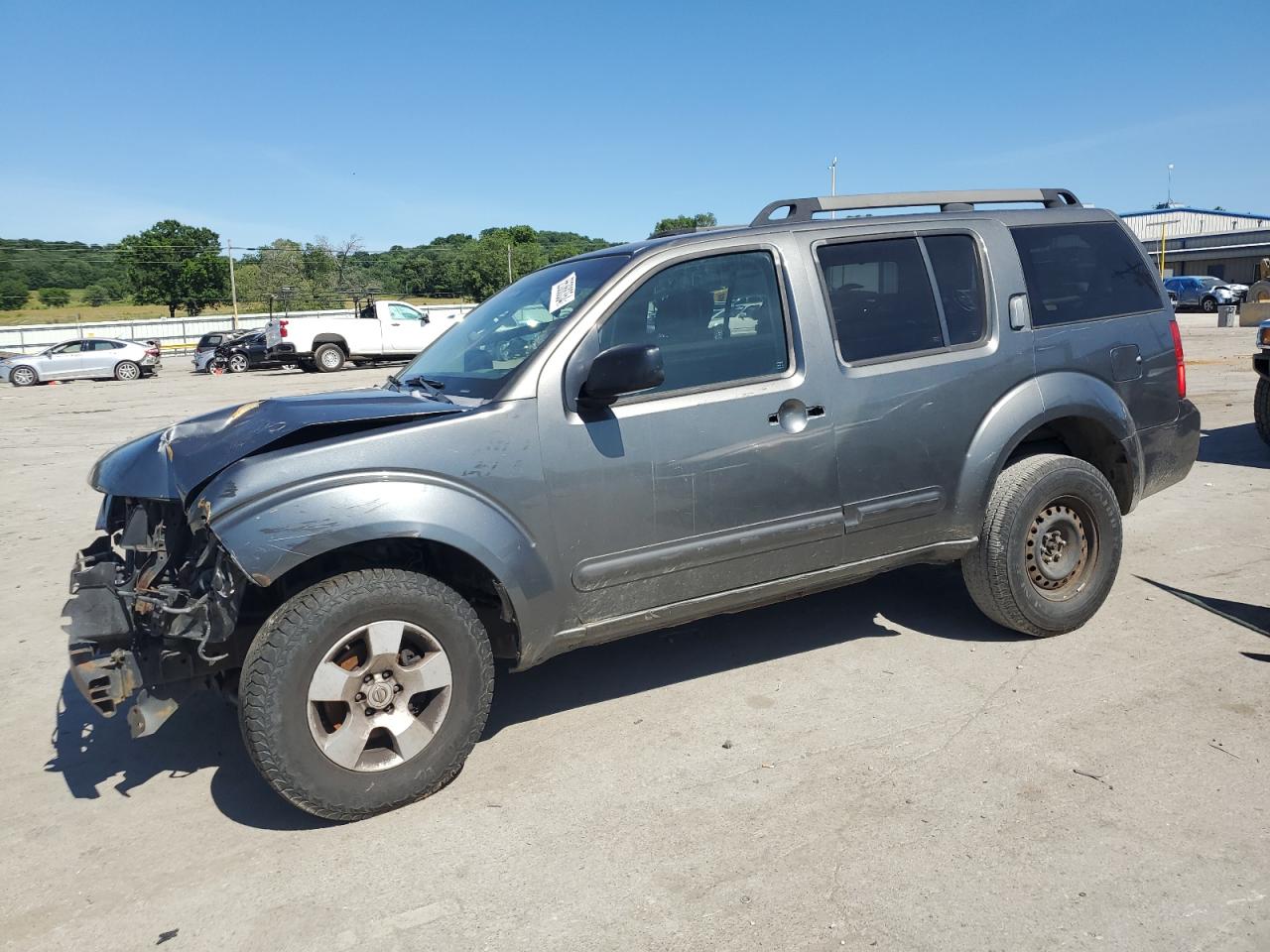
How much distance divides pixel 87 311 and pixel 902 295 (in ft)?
290

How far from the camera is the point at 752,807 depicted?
3.25 m

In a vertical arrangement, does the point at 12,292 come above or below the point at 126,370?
above

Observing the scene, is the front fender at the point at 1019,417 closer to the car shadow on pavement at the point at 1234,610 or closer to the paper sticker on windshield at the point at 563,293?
the car shadow on pavement at the point at 1234,610

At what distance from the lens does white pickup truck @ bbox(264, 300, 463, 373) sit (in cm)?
2623

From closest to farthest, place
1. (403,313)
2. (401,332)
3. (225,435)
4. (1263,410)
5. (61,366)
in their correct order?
(225,435) → (1263,410) → (401,332) → (403,313) → (61,366)

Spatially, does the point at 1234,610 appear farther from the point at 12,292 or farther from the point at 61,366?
the point at 12,292

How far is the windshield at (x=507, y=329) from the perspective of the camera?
12.4 ft

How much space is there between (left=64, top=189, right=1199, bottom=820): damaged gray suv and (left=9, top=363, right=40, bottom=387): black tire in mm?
31986

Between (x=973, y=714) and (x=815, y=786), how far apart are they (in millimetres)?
890

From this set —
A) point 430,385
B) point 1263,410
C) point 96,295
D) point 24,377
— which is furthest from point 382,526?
point 96,295

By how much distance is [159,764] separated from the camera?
379 centimetres

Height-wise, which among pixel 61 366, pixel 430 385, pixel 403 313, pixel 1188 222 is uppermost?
pixel 1188 222

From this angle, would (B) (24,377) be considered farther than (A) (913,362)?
Yes

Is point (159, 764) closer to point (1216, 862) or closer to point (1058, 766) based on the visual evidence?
point (1058, 766)
